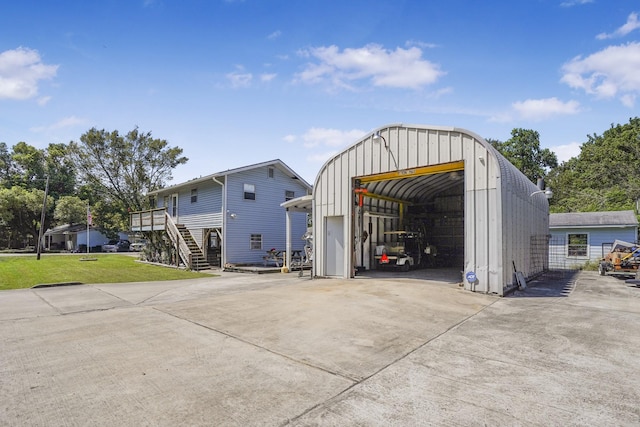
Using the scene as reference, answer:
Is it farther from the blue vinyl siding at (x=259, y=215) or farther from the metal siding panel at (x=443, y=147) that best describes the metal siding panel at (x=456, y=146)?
the blue vinyl siding at (x=259, y=215)

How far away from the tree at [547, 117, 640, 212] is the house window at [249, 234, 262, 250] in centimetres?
2734

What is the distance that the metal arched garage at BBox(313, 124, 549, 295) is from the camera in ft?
30.8

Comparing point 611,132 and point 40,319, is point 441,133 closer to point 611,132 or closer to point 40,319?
point 40,319

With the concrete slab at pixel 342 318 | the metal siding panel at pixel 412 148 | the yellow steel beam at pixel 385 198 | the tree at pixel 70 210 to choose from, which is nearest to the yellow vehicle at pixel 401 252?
the yellow steel beam at pixel 385 198

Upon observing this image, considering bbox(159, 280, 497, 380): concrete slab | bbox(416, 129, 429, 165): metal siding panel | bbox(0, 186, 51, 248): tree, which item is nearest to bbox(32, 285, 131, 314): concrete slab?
bbox(159, 280, 497, 380): concrete slab

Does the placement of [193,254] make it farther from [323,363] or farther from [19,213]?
[19,213]

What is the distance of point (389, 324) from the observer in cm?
616

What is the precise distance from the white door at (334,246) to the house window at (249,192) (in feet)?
26.4

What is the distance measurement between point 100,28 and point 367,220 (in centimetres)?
1172

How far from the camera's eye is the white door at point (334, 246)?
12867 millimetres

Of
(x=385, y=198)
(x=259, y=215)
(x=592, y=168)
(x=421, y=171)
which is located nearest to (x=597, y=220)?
(x=385, y=198)

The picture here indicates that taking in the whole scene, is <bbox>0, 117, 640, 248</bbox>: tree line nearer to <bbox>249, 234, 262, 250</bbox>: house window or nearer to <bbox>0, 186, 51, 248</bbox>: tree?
<bbox>0, 186, 51, 248</bbox>: tree

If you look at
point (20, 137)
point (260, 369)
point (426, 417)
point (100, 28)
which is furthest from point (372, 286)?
point (20, 137)

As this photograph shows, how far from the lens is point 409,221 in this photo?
18562 mm
